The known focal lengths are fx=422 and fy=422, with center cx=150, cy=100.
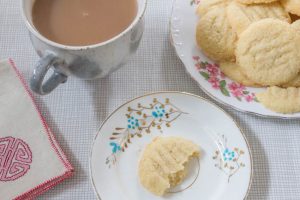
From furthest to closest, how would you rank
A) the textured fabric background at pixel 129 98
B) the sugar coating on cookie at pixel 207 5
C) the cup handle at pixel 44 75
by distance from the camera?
1. the sugar coating on cookie at pixel 207 5
2. the textured fabric background at pixel 129 98
3. the cup handle at pixel 44 75

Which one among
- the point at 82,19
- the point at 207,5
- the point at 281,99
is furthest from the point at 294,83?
the point at 82,19

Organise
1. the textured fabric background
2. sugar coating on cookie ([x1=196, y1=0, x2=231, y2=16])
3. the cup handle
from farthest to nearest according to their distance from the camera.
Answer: sugar coating on cookie ([x1=196, y1=0, x2=231, y2=16]), the textured fabric background, the cup handle

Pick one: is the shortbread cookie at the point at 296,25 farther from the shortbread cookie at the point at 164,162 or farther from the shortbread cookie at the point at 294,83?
the shortbread cookie at the point at 164,162

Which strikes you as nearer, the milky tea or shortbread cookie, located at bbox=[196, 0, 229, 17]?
the milky tea

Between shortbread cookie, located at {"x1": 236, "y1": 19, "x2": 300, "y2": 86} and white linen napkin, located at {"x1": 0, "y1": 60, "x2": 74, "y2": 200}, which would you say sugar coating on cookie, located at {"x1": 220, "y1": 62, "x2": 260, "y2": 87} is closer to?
shortbread cookie, located at {"x1": 236, "y1": 19, "x2": 300, "y2": 86}

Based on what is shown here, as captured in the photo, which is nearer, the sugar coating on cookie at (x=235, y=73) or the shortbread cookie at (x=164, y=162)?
the shortbread cookie at (x=164, y=162)

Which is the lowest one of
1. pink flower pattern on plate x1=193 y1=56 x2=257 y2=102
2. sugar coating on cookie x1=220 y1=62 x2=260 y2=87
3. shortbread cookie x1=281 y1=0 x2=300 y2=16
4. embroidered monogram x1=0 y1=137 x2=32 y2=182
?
embroidered monogram x1=0 y1=137 x2=32 y2=182

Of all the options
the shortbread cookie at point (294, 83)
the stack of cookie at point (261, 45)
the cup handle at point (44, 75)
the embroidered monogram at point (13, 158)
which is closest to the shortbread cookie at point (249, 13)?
the stack of cookie at point (261, 45)

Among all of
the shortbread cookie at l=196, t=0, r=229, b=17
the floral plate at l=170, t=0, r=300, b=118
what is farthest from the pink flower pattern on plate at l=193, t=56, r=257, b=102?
the shortbread cookie at l=196, t=0, r=229, b=17
